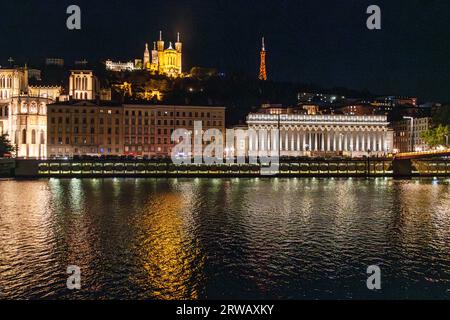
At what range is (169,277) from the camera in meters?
20.3

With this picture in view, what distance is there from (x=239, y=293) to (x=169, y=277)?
3414 mm

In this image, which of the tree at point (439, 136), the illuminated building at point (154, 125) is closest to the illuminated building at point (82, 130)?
the illuminated building at point (154, 125)

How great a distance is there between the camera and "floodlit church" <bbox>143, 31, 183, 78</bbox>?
18488cm

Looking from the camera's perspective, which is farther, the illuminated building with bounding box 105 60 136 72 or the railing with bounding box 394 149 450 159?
the illuminated building with bounding box 105 60 136 72

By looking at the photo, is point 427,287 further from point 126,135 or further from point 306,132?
point 306,132

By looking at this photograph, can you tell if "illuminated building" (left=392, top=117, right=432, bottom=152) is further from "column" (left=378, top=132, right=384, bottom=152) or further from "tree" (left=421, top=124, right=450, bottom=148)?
"tree" (left=421, top=124, right=450, bottom=148)

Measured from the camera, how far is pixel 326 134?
493ft

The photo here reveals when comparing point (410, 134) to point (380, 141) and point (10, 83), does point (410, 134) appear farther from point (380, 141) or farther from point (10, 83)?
point (10, 83)

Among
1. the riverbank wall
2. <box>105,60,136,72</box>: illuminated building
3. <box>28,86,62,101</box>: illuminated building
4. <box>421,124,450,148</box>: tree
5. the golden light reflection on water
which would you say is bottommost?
the golden light reflection on water

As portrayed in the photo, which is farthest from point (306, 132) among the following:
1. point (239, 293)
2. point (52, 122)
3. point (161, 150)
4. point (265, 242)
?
point (239, 293)

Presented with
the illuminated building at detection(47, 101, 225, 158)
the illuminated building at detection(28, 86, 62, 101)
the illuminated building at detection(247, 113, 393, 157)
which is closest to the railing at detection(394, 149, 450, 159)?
the illuminated building at detection(47, 101, 225, 158)

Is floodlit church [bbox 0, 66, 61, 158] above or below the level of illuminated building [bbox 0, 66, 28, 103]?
below

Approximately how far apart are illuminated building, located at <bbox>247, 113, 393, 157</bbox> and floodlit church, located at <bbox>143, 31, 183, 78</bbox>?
53.9 metres

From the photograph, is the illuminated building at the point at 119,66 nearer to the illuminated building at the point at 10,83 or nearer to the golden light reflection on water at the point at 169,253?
the illuminated building at the point at 10,83
